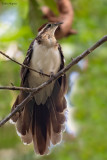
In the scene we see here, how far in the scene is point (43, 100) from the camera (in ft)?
20.7

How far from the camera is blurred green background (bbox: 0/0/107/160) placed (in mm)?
6523

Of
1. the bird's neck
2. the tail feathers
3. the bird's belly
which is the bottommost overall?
the tail feathers

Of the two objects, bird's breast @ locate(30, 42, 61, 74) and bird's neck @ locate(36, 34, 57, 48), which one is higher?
bird's neck @ locate(36, 34, 57, 48)

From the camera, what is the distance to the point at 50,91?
6281 millimetres

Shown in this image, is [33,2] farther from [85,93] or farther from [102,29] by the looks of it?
[102,29]

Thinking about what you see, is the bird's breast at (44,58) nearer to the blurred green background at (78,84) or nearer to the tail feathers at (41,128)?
the blurred green background at (78,84)

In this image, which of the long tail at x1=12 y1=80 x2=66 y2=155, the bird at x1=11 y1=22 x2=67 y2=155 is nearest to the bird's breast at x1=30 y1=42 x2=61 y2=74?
the bird at x1=11 y1=22 x2=67 y2=155

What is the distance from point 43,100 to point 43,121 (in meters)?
0.31

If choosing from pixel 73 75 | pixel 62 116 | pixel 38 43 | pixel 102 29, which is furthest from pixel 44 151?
pixel 102 29

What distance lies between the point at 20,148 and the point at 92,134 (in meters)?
1.47

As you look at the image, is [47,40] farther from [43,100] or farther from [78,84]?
[78,84]

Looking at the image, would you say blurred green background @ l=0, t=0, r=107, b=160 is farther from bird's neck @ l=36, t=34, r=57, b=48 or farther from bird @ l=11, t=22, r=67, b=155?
bird's neck @ l=36, t=34, r=57, b=48

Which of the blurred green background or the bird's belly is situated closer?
the bird's belly

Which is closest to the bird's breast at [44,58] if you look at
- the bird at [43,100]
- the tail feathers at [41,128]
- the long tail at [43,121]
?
the bird at [43,100]
